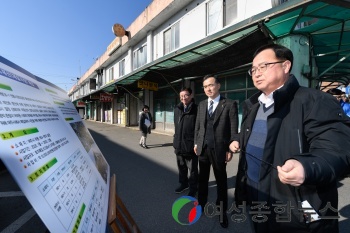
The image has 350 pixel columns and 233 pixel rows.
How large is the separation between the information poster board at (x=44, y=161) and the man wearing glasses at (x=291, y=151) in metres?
1.11

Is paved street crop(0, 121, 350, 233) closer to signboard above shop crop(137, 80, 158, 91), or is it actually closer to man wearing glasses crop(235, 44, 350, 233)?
man wearing glasses crop(235, 44, 350, 233)

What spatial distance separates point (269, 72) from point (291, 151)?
61cm

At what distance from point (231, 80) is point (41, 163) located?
8.87 meters

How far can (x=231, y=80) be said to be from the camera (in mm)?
8984

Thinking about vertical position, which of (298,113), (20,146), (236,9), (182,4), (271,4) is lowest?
(20,146)

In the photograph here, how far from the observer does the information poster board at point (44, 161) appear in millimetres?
756

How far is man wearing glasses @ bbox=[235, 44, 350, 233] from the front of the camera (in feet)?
3.58

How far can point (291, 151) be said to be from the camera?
4.42 ft

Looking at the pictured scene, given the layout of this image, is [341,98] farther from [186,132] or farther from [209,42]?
[186,132]

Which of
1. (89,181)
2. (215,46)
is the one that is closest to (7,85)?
(89,181)

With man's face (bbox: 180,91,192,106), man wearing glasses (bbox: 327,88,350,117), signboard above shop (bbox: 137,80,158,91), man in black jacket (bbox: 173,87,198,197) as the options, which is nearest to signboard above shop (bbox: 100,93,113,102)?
signboard above shop (bbox: 137,80,158,91)

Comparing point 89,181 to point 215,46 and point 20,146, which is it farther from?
point 215,46

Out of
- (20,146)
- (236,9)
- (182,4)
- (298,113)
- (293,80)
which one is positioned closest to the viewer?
(20,146)

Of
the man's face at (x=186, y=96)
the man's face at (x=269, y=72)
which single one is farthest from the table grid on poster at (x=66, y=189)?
the man's face at (x=186, y=96)
